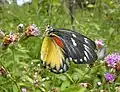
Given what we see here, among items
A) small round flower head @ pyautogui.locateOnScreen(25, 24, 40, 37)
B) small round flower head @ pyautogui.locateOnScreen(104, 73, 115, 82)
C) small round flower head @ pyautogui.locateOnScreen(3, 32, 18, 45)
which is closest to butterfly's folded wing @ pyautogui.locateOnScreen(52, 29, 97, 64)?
small round flower head @ pyautogui.locateOnScreen(104, 73, 115, 82)

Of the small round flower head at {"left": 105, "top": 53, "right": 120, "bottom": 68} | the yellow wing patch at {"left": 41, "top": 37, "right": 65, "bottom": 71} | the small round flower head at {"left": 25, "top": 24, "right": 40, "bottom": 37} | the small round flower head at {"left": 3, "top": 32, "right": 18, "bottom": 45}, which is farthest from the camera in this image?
the yellow wing patch at {"left": 41, "top": 37, "right": 65, "bottom": 71}

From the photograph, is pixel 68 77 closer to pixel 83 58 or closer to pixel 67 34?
pixel 83 58

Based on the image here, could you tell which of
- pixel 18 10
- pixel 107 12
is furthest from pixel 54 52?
pixel 107 12

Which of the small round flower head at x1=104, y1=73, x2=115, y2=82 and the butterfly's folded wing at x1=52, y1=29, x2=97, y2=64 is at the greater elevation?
the butterfly's folded wing at x1=52, y1=29, x2=97, y2=64

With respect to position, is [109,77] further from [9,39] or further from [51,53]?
[9,39]

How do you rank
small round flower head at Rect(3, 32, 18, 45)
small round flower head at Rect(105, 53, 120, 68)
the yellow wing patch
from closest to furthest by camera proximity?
small round flower head at Rect(3, 32, 18, 45)
small round flower head at Rect(105, 53, 120, 68)
the yellow wing patch

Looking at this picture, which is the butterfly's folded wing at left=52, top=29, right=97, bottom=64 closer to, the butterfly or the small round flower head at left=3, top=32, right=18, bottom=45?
the butterfly

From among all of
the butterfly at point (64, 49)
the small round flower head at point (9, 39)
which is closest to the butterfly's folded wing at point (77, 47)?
the butterfly at point (64, 49)
